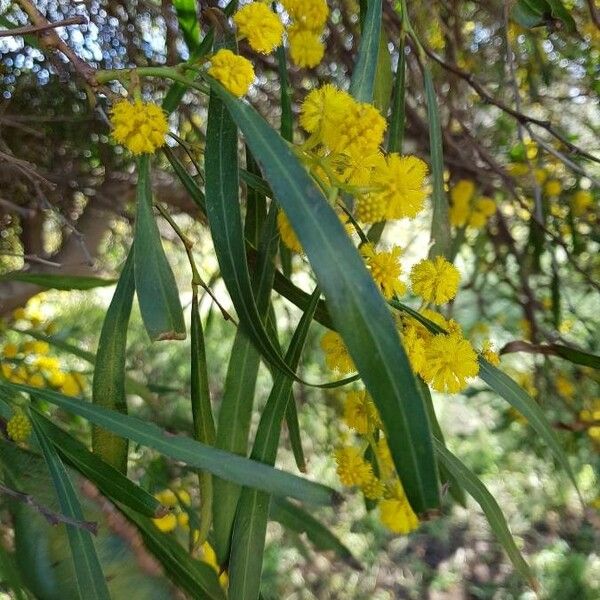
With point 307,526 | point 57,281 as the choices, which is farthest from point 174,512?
point 57,281

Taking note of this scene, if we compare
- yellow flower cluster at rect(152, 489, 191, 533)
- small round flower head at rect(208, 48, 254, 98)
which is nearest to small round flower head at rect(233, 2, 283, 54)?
small round flower head at rect(208, 48, 254, 98)

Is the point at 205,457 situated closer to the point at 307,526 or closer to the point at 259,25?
the point at 259,25

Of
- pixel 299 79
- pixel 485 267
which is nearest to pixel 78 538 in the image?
pixel 299 79

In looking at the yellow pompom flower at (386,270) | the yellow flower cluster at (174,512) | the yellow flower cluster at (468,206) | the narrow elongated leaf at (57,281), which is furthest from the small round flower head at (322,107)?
the yellow flower cluster at (468,206)

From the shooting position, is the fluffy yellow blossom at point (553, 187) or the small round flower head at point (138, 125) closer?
the small round flower head at point (138, 125)

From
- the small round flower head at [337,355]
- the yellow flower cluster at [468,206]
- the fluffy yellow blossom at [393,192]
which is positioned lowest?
the small round flower head at [337,355]

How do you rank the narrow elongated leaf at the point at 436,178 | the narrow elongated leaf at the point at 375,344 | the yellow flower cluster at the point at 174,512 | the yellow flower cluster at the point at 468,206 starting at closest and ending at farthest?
the narrow elongated leaf at the point at 375,344 < the narrow elongated leaf at the point at 436,178 < the yellow flower cluster at the point at 174,512 < the yellow flower cluster at the point at 468,206

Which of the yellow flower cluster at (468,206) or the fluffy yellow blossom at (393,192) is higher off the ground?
the yellow flower cluster at (468,206)

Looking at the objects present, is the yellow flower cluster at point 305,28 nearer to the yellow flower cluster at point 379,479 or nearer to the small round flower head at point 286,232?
the small round flower head at point 286,232

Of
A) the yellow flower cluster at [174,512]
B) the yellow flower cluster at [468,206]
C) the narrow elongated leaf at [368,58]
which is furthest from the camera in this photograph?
the yellow flower cluster at [468,206]
